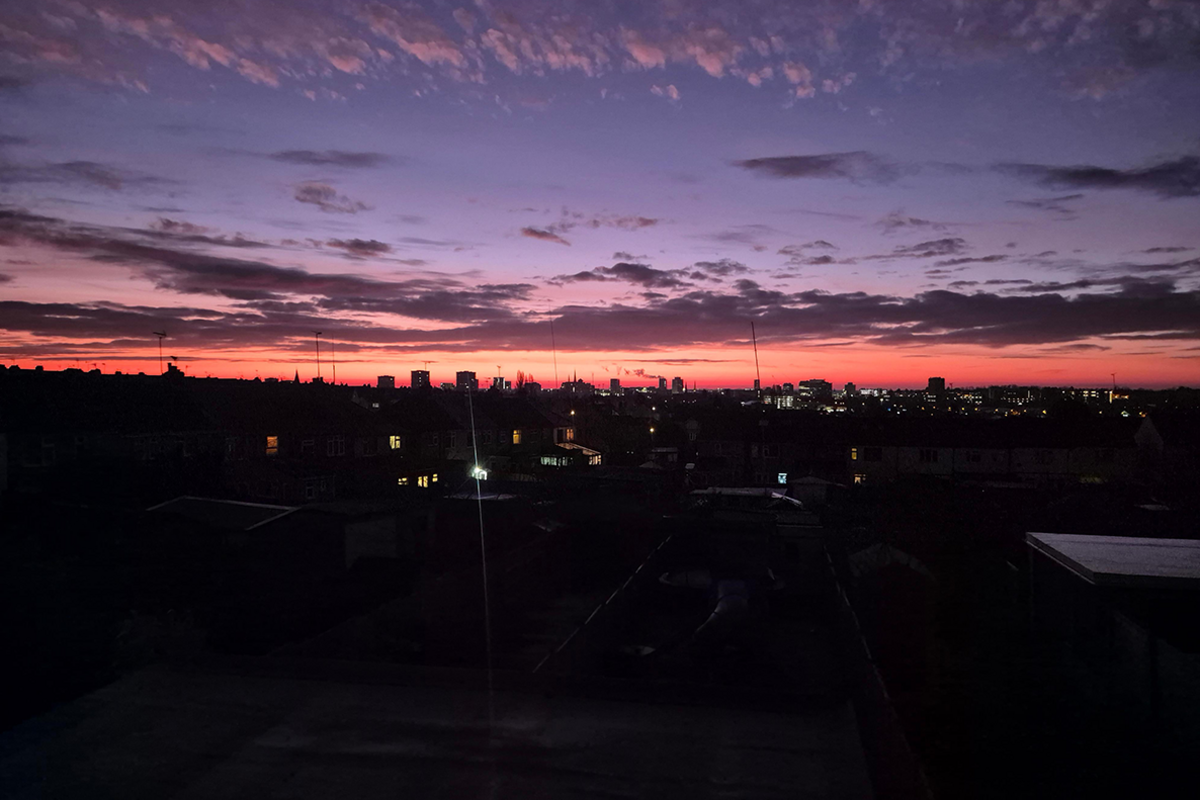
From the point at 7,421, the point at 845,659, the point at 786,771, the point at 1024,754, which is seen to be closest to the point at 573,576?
the point at 845,659

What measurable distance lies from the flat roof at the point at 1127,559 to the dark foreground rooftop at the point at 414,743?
4651 millimetres

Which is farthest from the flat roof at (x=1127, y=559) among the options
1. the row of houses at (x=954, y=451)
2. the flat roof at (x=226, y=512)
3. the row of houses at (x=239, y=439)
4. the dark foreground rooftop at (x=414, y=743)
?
the row of houses at (x=954, y=451)

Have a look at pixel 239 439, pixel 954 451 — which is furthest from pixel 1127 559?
pixel 954 451

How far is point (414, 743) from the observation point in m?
5.82

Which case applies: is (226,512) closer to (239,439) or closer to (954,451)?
(239,439)

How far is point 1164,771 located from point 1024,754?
1.66m

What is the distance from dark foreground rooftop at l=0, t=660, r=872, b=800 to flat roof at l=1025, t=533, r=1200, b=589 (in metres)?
4.65

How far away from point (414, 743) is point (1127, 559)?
9345 mm

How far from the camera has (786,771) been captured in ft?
17.5

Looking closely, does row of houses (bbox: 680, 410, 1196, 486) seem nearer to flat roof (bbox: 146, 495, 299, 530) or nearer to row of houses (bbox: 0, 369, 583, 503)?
row of houses (bbox: 0, 369, 583, 503)

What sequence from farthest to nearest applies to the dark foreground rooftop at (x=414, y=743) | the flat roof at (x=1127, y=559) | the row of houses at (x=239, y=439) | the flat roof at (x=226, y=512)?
the row of houses at (x=239, y=439), the flat roof at (x=226, y=512), the flat roof at (x=1127, y=559), the dark foreground rooftop at (x=414, y=743)

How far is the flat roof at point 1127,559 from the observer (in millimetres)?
8148

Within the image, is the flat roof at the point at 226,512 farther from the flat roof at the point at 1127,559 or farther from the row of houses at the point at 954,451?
the row of houses at the point at 954,451

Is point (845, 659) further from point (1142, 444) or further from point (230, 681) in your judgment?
point (1142, 444)
